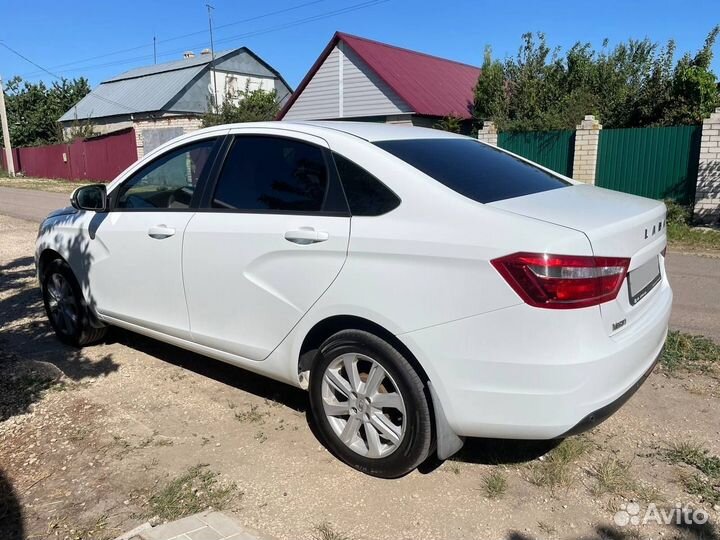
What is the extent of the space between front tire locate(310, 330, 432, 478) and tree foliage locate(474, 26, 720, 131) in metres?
13.6

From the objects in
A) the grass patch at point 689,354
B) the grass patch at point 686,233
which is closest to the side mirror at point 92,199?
the grass patch at point 689,354

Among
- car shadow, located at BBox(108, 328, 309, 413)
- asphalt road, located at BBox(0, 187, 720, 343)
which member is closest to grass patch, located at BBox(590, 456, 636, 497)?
car shadow, located at BBox(108, 328, 309, 413)

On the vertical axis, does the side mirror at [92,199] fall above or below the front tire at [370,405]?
above

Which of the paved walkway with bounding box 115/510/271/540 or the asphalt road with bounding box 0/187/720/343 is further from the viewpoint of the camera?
the asphalt road with bounding box 0/187/720/343

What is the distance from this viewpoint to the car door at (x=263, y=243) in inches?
121

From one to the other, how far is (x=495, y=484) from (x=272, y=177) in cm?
200

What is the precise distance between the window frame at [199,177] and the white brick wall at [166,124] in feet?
74.0

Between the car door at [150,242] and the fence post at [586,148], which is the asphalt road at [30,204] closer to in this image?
the car door at [150,242]

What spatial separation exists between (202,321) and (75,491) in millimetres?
1139

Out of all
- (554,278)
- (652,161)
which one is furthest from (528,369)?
(652,161)

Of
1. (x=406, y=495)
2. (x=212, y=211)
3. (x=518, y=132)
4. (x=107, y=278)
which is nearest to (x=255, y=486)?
(x=406, y=495)

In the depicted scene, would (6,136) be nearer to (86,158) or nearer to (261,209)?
(86,158)

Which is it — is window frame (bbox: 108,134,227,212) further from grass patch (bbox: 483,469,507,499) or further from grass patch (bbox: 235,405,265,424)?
grass patch (bbox: 483,469,507,499)

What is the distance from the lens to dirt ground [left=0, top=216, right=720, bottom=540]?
2736 millimetres
